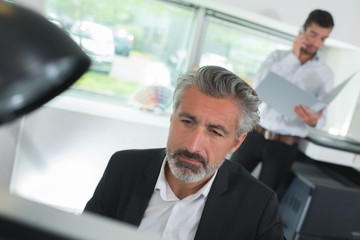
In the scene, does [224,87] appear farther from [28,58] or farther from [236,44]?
[236,44]

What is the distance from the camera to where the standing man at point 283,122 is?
2365 millimetres

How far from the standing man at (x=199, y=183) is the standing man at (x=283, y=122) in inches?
45.2

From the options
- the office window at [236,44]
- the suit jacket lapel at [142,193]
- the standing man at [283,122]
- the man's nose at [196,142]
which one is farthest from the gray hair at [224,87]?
the office window at [236,44]

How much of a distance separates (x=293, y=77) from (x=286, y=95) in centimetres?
26

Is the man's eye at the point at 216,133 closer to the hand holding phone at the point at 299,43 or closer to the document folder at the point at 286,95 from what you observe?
the document folder at the point at 286,95

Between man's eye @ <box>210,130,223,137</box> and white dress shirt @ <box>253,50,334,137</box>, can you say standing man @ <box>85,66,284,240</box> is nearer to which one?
man's eye @ <box>210,130,223,137</box>

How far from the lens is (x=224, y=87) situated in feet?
4.06

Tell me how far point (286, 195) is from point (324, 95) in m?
0.83

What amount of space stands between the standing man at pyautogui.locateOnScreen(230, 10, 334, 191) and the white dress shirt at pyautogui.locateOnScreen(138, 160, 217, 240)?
1.26m

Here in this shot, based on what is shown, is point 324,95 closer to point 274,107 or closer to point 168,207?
point 274,107

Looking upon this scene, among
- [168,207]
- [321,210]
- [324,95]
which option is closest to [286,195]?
[321,210]

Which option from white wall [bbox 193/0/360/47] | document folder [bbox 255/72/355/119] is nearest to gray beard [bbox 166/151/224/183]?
document folder [bbox 255/72/355/119]

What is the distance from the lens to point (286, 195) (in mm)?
2787

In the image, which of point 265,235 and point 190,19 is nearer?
point 265,235
